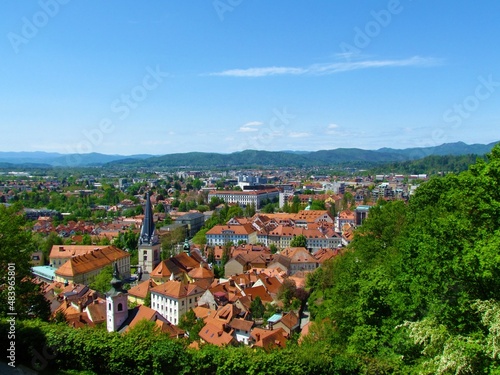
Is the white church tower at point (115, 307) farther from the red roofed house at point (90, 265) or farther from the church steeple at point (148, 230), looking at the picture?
the church steeple at point (148, 230)

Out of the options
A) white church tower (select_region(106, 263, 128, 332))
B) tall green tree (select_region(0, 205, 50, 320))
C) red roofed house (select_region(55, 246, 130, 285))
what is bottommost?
red roofed house (select_region(55, 246, 130, 285))

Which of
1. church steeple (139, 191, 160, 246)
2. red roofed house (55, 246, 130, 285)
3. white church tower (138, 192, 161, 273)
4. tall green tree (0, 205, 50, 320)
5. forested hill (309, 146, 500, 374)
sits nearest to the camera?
forested hill (309, 146, 500, 374)

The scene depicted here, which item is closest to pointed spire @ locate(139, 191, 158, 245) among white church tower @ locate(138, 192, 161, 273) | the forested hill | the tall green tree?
white church tower @ locate(138, 192, 161, 273)

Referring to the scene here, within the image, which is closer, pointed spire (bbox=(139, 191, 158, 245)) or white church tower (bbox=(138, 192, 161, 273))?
pointed spire (bbox=(139, 191, 158, 245))

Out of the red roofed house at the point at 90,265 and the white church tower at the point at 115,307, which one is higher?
the white church tower at the point at 115,307

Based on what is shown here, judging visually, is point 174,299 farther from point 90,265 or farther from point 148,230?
point 90,265

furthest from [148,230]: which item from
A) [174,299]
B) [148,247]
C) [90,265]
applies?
[174,299]

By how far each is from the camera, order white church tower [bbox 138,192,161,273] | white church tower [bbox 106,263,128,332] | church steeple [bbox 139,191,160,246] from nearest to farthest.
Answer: white church tower [bbox 106,263,128,332] → church steeple [bbox 139,191,160,246] → white church tower [bbox 138,192,161,273]

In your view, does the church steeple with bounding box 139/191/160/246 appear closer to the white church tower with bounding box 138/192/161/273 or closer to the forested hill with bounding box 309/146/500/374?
the white church tower with bounding box 138/192/161/273

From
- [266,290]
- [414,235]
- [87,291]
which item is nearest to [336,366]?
[414,235]

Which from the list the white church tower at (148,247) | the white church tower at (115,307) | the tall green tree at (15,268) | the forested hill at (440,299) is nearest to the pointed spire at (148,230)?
the white church tower at (148,247)

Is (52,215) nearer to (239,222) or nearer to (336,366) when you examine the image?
(239,222)

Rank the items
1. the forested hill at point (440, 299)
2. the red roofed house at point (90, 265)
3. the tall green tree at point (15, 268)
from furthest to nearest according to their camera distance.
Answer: the red roofed house at point (90, 265), the tall green tree at point (15, 268), the forested hill at point (440, 299)
